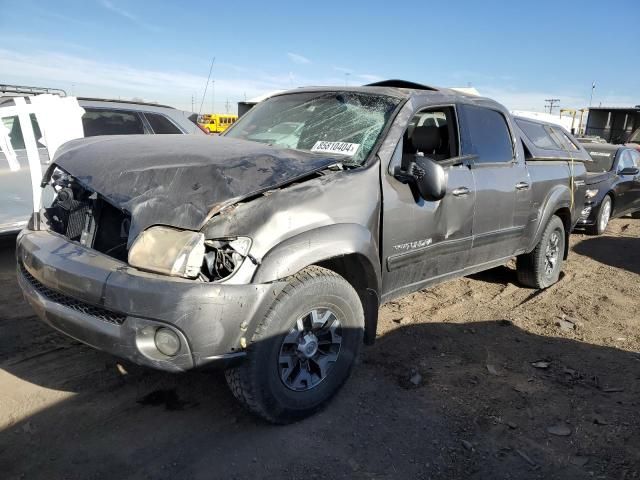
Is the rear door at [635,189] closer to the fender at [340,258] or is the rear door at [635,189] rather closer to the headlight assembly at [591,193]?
the headlight assembly at [591,193]

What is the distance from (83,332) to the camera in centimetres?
258

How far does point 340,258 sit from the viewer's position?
3115 mm

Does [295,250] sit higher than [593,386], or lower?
higher

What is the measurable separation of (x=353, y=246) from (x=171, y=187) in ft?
3.40

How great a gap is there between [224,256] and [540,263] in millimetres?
3980

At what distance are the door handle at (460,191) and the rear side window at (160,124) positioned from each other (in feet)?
12.3

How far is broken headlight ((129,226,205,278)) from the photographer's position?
241 cm

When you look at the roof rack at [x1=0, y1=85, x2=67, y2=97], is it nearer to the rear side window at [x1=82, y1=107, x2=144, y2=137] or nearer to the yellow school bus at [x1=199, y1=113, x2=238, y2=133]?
the rear side window at [x1=82, y1=107, x2=144, y2=137]

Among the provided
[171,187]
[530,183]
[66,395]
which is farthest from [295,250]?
[530,183]

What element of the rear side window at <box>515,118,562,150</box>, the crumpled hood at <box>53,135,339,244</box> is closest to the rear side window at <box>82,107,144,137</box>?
the crumpled hood at <box>53,135,339,244</box>

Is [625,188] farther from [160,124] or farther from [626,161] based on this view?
[160,124]

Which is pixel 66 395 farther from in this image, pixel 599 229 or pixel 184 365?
Result: pixel 599 229

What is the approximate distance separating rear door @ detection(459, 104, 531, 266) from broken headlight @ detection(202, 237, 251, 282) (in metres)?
2.28

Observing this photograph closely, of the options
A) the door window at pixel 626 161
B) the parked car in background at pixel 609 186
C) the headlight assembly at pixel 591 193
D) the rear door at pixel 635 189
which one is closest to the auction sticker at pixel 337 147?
the parked car in background at pixel 609 186
